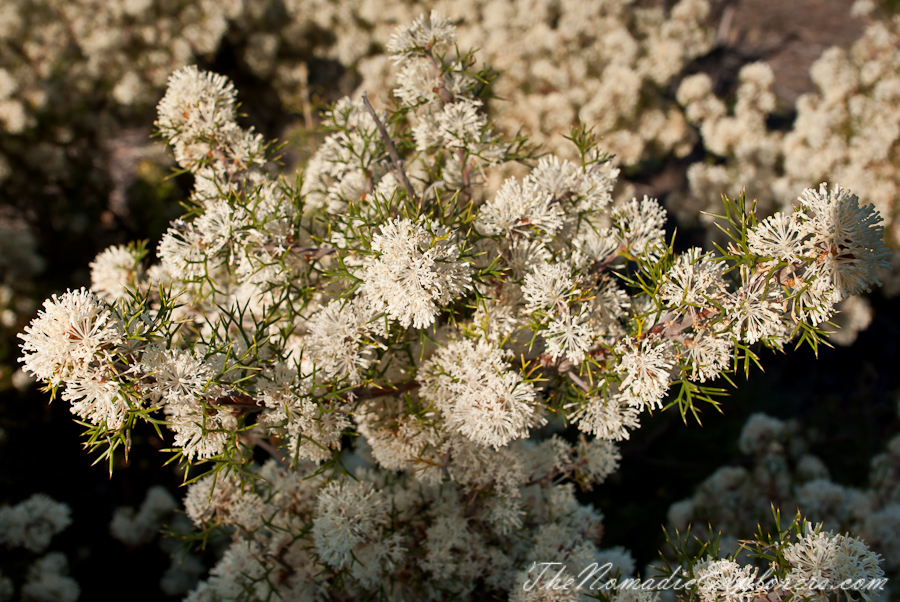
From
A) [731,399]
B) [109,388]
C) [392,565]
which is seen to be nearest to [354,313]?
[109,388]

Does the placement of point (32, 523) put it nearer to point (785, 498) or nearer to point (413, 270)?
point (413, 270)

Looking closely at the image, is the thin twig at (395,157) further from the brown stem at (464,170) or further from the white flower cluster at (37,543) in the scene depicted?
the white flower cluster at (37,543)

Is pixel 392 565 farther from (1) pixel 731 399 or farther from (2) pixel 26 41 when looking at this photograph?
(2) pixel 26 41

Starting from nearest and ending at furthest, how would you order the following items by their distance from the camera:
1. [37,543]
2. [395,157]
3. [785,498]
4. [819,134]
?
[395,157] → [37,543] → [785,498] → [819,134]

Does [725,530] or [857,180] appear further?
[857,180]

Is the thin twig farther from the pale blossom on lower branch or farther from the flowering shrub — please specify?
the pale blossom on lower branch

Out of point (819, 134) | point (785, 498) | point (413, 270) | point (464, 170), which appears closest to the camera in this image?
point (413, 270)

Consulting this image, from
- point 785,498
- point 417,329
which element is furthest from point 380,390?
point 785,498

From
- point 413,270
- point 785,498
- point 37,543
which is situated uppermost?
point 413,270
